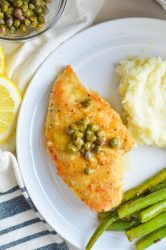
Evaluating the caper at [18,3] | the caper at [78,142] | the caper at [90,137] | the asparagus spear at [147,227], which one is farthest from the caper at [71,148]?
the caper at [18,3]

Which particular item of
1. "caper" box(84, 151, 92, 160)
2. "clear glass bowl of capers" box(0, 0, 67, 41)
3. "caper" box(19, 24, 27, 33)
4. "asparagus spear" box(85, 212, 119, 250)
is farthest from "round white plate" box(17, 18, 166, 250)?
"caper" box(84, 151, 92, 160)

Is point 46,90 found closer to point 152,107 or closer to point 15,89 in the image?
point 15,89

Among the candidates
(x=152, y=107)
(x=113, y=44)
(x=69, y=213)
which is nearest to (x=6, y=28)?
(x=113, y=44)

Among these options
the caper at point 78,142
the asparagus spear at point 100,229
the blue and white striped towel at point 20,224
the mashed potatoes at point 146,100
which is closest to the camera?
the caper at point 78,142

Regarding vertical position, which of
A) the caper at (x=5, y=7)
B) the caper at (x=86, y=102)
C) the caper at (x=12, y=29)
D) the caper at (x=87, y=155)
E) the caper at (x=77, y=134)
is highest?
the caper at (x=5, y=7)

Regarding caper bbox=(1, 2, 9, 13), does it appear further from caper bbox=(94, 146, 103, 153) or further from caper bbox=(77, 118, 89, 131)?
caper bbox=(94, 146, 103, 153)

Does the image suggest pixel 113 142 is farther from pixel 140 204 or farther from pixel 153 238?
pixel 153 238

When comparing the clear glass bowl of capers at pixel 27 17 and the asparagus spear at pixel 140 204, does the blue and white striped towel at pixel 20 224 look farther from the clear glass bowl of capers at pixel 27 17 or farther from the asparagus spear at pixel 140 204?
the clear glass bowl of capers at pixel 27 17
